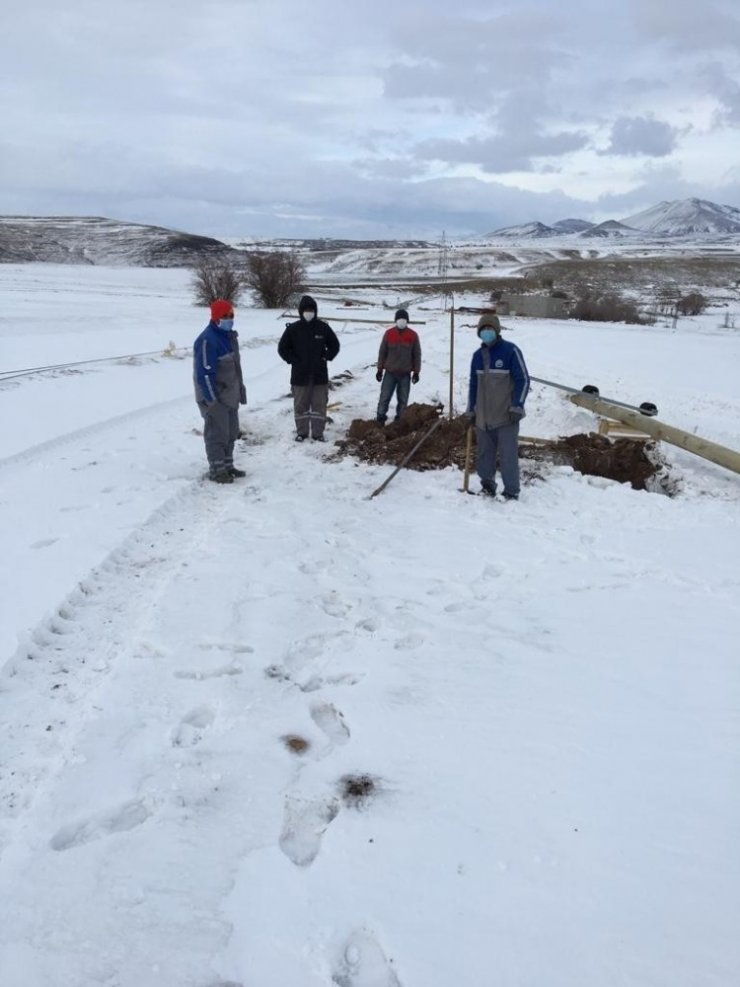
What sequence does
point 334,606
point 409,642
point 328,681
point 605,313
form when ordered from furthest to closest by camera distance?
point 605,313, point 334,606, point 409,642, point 328,681

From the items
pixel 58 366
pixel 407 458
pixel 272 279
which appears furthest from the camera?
pixel 272 279

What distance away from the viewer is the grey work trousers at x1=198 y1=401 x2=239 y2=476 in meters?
6.60

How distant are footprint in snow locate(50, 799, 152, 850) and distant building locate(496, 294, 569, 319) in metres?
34.8

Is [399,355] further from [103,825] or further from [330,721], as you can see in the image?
[103,825]

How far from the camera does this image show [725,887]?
2533 mm

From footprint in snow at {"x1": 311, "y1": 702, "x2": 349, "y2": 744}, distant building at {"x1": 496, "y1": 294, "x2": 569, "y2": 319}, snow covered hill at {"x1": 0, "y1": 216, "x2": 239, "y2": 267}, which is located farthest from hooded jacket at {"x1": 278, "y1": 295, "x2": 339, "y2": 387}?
snow covered hill at {"x1": 0, "y1": 216, "x2": 239, "y2": 267}

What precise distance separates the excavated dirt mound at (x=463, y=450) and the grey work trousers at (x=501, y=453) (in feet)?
2.74

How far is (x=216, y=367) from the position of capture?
6.45m

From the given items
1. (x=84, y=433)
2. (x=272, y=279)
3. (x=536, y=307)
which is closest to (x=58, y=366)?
(x=84, y=433)

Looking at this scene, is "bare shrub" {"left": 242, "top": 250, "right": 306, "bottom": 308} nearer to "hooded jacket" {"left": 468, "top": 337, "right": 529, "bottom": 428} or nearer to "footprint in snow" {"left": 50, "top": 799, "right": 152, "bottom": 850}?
"hooded jacket" {"left": 468, "top": 337, "right": 529, "bottom": 428}

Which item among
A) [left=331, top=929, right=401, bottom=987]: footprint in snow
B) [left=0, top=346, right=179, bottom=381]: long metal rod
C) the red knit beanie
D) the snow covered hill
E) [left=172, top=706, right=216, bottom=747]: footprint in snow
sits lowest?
[left=331, top=929, right=401, bottom=987]: footprint in snow

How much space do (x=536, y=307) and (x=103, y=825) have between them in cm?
3685

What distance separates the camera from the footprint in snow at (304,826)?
2623 millimetres

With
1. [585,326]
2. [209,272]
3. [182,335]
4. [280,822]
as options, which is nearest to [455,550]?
[280,822]
